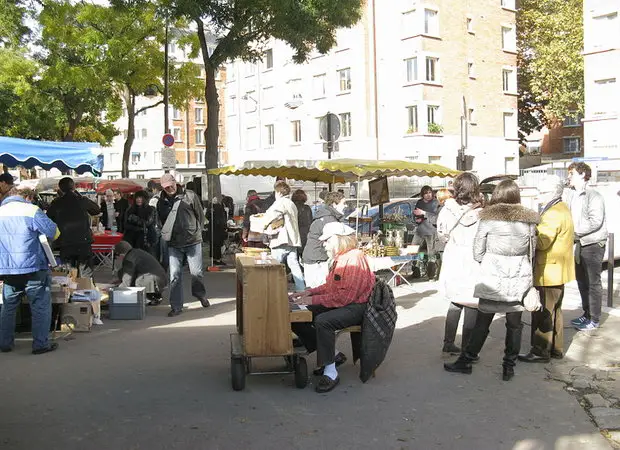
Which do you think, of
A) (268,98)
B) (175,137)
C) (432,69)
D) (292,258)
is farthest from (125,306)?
(175,137)

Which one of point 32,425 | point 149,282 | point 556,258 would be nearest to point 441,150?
point 149,282

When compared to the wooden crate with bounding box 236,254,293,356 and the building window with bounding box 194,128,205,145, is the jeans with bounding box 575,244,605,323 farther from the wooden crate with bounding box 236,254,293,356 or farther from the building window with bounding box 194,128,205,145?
the building window with bounding box 194,128,205,145

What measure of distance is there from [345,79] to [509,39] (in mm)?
10935

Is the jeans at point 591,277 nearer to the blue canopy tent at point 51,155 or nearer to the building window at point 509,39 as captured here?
the blue canopy tent at point 51,155

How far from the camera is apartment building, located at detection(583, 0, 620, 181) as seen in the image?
3606 centimetres

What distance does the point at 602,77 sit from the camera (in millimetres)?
36438

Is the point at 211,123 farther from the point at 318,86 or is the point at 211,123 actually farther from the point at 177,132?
the point at 177,132

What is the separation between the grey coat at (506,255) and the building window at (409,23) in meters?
33.8

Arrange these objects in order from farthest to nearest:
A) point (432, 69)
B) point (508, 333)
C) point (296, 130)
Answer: point (296, 130) → point (432, 69) → point (508, 333)

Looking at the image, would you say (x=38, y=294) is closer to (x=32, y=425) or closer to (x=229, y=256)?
(x=32, y=425)

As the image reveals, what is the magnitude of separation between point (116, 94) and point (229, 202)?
717 inches

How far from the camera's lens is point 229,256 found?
1870 cm

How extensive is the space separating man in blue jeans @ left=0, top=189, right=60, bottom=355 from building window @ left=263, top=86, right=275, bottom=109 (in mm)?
40099

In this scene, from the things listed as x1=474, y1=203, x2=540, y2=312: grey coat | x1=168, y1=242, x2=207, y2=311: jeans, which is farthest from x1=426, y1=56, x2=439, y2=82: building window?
x1=474, y1=203, x2=540, y2=312: grey coat
